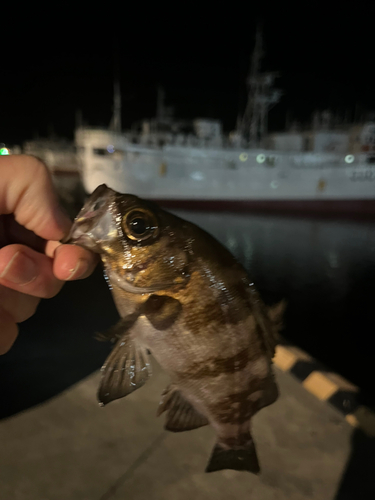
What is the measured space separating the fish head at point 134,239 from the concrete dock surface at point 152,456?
1.82 metres

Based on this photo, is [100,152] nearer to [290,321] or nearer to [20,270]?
[290,321]

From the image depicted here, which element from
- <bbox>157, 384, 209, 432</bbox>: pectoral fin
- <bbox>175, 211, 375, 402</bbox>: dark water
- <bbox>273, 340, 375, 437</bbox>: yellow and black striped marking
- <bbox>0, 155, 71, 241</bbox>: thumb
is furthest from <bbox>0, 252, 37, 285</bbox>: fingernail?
<bbox>175, 211, 375, 402</bbox>: dark water

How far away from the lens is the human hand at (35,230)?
3.92ft

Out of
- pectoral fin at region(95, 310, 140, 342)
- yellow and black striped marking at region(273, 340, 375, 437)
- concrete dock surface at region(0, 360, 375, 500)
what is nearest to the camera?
pectoral fin at region(95, 310, 140, 342)

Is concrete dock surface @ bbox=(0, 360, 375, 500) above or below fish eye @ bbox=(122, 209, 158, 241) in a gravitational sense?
below

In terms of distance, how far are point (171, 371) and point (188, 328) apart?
22 cm

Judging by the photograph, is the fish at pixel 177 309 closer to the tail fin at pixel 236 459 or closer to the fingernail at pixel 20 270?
the tail fin at pixel 236 459

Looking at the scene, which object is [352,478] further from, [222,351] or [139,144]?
[139,144]

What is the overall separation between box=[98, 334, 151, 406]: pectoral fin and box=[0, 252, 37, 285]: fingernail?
1.67ft

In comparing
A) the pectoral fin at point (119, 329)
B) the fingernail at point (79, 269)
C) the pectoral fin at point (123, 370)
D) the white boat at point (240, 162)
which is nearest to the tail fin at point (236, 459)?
the pectoral fin at point (123, 370)

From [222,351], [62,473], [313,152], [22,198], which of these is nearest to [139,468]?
[62,473]

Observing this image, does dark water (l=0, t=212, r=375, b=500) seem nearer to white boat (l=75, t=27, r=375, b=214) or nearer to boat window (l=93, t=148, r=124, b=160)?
white boat (l=75, t=27, r=375, b=214)

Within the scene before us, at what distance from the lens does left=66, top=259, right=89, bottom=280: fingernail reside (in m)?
1.17

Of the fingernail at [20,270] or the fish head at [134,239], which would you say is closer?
the fish head at [134,239]
